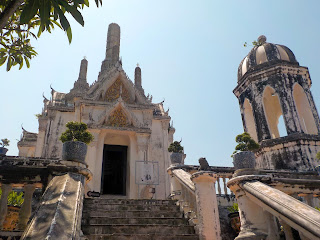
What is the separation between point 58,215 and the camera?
11.4 ft

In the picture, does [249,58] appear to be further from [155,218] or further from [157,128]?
[155,218]

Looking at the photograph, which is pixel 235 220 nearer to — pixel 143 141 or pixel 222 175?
pixel 222 175

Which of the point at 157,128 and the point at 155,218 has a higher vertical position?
the point at 157,128

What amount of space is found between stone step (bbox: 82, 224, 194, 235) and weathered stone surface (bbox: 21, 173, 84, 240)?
112 cm

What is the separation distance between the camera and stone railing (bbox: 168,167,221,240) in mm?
5559

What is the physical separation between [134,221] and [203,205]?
1636 mm

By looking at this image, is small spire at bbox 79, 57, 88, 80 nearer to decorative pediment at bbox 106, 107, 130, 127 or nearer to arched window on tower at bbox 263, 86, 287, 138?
decorative pediment at bbox 106, 107, 130, 127

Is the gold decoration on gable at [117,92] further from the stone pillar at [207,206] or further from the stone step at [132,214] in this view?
the stone pillar at [207,206]

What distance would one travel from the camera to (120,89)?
47.6 feet

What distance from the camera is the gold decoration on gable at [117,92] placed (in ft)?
48.2

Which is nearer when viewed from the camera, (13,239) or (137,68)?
(13,239)

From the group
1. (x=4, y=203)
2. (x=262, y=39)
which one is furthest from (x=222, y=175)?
(x=262, y=39)

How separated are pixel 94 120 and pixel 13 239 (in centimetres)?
900

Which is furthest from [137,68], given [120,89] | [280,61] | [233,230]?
[233,230]
